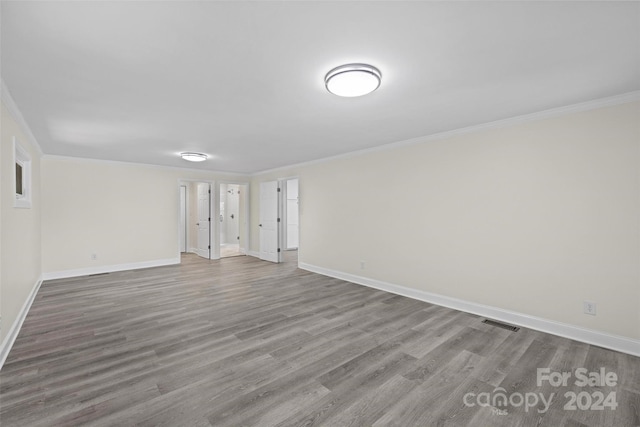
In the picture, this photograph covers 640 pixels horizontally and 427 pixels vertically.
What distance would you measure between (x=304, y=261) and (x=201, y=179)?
3.44 m

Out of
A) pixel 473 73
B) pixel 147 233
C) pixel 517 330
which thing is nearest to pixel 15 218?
pixel 147 233

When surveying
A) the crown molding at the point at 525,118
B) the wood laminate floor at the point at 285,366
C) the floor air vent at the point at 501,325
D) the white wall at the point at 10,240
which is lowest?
the wood laminate floor at the point at 285,366

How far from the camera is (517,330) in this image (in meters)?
3.10

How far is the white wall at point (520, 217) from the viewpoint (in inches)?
105

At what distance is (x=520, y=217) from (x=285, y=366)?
9.83 feet

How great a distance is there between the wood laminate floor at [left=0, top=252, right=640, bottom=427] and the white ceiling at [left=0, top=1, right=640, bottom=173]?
7.75ft

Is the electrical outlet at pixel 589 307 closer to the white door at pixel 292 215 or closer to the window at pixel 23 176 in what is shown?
the window at pixel 23 176

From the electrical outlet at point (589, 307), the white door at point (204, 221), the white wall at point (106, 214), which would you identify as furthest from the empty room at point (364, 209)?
the white door at point (204, 221)

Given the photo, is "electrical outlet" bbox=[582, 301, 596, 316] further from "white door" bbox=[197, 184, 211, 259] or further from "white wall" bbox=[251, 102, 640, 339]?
"white door" bbox=[197, 184, 211, 259]

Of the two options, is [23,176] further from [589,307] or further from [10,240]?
[589,307]

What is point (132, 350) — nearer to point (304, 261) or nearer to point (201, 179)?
point (304, 261)

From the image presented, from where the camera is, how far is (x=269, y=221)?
7.32 metres

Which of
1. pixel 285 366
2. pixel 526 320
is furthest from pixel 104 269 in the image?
pixel 526 320

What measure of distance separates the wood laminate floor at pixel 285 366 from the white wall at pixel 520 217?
46 cm
